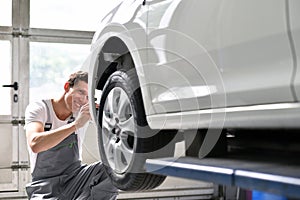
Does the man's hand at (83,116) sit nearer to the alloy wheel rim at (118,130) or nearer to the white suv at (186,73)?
the white suv at (186,73)

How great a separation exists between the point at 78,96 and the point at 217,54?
5.55 feet

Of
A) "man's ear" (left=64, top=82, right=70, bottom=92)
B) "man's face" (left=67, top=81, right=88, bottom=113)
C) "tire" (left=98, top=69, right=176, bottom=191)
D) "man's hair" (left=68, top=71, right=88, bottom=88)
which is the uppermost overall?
"man's hair" (left=68, top=71, right=88, bottom=88)

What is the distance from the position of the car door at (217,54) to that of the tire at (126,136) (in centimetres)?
16

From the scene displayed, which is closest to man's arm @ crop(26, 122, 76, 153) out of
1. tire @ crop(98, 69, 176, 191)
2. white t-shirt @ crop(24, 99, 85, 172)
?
white t-shirt @ crop(24, 99, 85, 172)

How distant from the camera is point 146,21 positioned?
6.79 feet

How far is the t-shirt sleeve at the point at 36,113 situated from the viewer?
3.22m

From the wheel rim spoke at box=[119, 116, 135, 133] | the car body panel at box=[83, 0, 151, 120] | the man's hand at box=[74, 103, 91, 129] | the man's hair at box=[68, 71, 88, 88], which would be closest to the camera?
the car body panel at box=[83, 0, 151, 120]

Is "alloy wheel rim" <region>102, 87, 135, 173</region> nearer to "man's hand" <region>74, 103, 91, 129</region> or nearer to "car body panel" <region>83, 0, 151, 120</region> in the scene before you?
"car body panel" <region>83, 0, 151, 120</region>

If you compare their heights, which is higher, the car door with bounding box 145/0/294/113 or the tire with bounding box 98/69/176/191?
the car door with bounding box 145/0/294/113

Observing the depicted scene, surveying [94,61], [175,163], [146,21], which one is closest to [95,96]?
[94,61]

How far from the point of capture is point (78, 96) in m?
3.18

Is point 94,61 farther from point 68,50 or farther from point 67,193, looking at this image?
point 68,50

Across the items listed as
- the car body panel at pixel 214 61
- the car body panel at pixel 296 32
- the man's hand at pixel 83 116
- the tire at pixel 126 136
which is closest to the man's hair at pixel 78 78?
the man's hand at pixel 83 116

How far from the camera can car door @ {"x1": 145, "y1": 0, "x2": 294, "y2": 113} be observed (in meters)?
1.43
